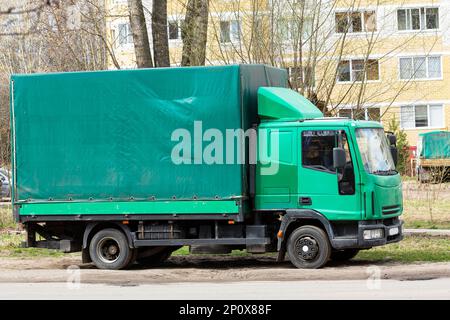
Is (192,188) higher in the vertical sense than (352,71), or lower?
lower

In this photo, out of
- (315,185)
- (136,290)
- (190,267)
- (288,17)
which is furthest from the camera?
(288,17)

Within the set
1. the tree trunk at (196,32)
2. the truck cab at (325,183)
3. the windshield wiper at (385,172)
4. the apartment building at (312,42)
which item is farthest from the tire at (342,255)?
the tree trunk at (196,32)

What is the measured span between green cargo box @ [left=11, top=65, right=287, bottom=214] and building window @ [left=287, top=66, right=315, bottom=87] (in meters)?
6.50

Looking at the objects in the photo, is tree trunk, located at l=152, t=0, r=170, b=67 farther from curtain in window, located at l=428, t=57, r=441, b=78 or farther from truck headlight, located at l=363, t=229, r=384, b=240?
curtain in window, located at l=428, t=57, r=441, b=78

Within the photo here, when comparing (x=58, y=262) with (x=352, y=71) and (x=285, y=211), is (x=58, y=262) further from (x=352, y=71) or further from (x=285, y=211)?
(x=352, y=71)

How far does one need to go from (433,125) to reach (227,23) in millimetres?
35297

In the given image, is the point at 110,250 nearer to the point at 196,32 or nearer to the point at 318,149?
the point at 318,149

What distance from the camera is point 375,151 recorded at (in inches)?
654

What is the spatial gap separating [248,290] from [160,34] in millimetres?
11439

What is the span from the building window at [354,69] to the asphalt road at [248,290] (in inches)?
405

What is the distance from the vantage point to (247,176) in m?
16.6

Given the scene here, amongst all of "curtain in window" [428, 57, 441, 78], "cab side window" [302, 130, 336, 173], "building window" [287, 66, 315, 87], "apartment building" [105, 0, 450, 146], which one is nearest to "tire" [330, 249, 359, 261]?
"cab side window" [302, 130, 336, 173]

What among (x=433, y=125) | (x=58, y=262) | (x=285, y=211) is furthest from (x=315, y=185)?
(x=433, y=125)

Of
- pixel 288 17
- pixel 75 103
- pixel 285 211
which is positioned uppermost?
pixel 288 17
